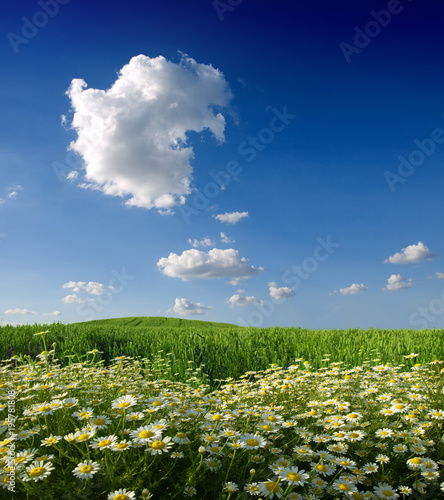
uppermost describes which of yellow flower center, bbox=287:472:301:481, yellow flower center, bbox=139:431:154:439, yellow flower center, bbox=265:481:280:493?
yellow flower center, bbox=139:431:154:439

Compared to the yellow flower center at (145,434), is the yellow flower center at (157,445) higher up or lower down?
lower down

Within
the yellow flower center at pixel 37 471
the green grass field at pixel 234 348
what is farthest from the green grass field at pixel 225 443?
the green grass field at pixel 234 348

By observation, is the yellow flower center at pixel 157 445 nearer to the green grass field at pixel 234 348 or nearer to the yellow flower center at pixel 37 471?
the yellow flower center at pixel 37 471

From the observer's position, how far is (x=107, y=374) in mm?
5801

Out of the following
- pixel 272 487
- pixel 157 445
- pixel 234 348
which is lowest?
pixel 272 487

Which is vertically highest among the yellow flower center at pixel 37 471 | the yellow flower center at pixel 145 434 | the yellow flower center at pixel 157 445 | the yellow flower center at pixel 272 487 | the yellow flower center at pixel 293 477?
the yellow flower center at pixel 145 434

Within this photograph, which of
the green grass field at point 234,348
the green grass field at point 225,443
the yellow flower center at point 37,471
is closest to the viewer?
the yellow flower center at point 37,471

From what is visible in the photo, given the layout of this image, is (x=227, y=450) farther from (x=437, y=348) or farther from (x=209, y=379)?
(x=437, y=348)

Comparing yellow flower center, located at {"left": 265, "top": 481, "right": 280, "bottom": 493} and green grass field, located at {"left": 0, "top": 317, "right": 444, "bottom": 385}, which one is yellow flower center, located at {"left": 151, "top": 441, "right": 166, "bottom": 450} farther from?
green grass field, located at {"left": 0, "top": 317, "right": 444, "bottom": 385}

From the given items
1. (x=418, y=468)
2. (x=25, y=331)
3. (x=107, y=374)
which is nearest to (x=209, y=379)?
(x=107, y=374)

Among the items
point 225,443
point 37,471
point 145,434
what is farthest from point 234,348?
point 37,471

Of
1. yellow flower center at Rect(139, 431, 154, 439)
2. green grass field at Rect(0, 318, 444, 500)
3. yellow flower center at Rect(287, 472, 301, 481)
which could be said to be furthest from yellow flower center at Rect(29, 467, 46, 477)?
yellow flower center at Rect(287, 472, 301, 481)

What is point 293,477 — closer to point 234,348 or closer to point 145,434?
point 145,434

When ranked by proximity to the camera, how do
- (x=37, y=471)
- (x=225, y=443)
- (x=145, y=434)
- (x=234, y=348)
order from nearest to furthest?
(x=37, y=471), (x=145, y=434), (x=225, y=443), (x=234, y=348)
